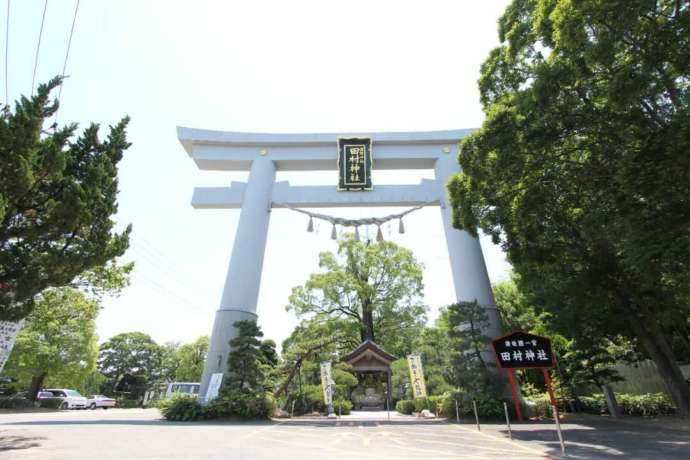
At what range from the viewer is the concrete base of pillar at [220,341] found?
37.3 feet

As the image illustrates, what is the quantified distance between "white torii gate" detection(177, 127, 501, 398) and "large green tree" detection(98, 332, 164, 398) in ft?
85.1

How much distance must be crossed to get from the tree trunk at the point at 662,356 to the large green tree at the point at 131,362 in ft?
115

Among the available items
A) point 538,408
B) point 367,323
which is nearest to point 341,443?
point 538,408

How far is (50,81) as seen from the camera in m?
6.26

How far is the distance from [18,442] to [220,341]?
582 cm

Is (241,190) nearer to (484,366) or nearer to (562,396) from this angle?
(484,366)

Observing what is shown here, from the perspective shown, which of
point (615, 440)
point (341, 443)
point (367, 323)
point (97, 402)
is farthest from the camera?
point (97, 402)

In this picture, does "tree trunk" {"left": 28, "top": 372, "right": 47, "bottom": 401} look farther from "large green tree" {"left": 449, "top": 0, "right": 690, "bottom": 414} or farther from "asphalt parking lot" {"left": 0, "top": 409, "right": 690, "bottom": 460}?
"large green tree" {"left": 449, "top": 0, "right": 690, "bottom": 414}

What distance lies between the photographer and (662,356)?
9.59 metres

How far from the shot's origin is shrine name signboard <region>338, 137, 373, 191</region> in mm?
14062

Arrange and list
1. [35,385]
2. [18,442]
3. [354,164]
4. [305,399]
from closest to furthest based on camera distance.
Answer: [18,442]
[305,399]
[354,164]
[35,385]

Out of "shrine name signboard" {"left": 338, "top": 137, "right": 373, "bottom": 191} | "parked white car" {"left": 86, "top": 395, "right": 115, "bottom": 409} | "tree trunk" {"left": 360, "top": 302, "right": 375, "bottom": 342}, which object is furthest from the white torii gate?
"parked white car" {"left": 86, "top": 395, "right": 115, "bottom": 409}

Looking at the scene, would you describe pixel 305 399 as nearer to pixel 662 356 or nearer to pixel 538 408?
pixel 538 408

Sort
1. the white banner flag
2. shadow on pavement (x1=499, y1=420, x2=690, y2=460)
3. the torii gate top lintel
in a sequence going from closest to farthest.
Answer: shadow on pavement (x1=499, y1=420, x2=690, y2=460) → the white banner flag → the torii gate top lintel
